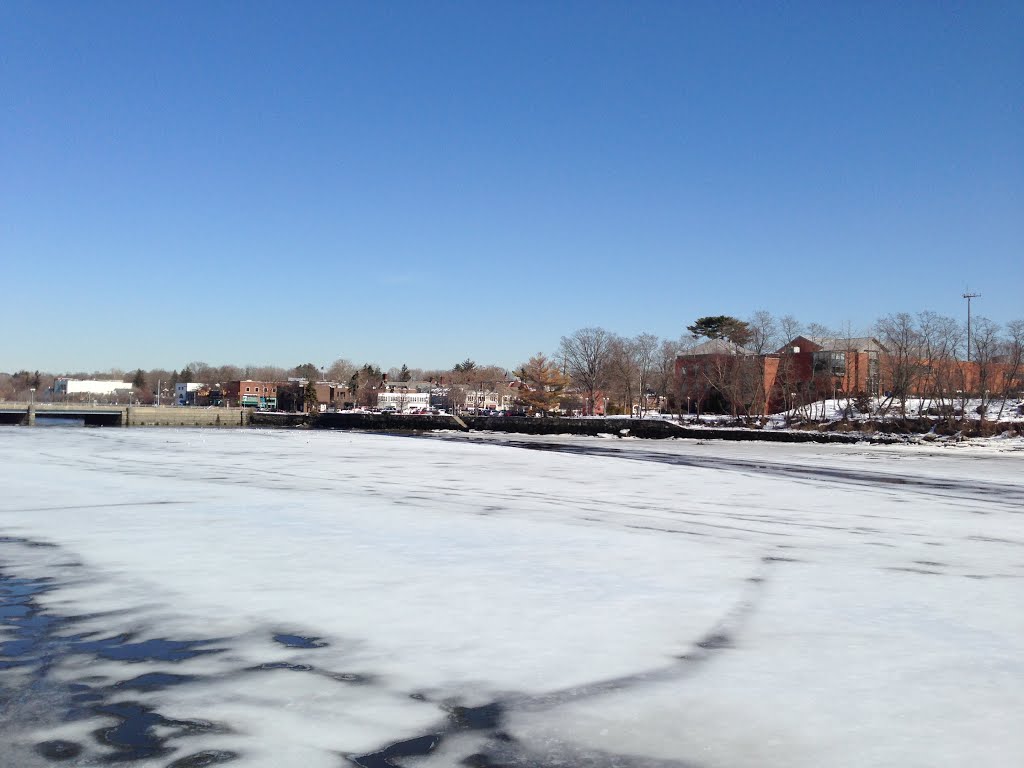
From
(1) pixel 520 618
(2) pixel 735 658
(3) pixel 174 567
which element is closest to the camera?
(2) pixel 735 658

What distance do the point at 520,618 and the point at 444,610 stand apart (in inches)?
25.7

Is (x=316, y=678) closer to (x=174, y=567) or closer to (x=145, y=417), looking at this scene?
(x=174, y=567)

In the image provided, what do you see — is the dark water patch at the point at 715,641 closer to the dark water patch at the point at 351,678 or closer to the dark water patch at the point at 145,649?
the dark water patch at the point at 351,678

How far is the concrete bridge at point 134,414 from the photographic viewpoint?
96.4m

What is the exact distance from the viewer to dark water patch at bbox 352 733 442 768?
11.9 ft

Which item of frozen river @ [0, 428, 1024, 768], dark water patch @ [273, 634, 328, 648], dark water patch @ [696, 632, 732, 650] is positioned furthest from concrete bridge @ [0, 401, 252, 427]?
dark water patch @ [696, 632, 732, 650]

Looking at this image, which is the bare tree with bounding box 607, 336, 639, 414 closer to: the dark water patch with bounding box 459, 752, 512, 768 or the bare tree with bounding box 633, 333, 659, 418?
the bare tree with bounding box 633, 333, 659, 418

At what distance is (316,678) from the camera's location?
4.80 meters

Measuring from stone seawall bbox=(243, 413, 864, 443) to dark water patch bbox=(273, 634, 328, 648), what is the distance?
167 feet

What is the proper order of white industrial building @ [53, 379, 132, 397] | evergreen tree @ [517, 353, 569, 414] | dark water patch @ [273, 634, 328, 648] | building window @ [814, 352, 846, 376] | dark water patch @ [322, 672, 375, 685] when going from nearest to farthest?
dark water patch @ [322, 672, 375, 685], dark water patch @ [273, 634, 328, 648], building window @ [814, 352, 846, 376], evergreen tree @ [517, 353, 569, 414], white industrial building @ [53, 379, 132, 397]

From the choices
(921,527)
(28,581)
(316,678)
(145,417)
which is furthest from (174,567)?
(145,417)

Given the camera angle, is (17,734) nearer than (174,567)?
Yes

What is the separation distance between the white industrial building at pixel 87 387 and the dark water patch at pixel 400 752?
200707mm

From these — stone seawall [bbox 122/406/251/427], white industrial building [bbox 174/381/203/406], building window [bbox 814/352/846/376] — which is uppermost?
building window [bbox 814/352/846/376]
